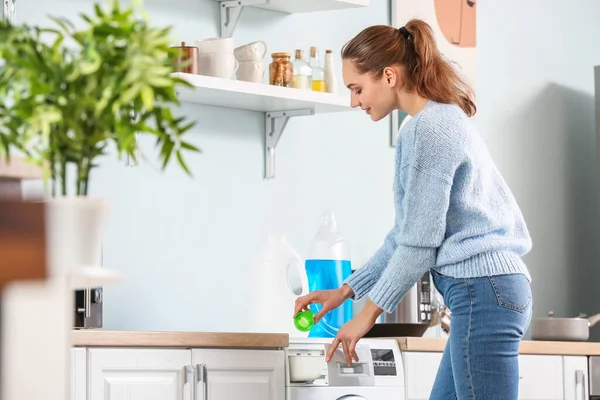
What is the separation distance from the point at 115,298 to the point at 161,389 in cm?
58

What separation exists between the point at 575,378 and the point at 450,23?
153 cm

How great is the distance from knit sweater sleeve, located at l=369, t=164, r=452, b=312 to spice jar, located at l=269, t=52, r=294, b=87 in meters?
1.09

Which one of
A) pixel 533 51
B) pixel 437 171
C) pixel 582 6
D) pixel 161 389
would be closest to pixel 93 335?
pixel 161 389

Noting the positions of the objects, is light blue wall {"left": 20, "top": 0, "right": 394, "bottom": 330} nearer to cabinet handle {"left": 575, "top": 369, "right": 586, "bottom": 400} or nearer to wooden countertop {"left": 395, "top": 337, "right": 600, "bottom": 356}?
wooden countertop {"left": 395, "top": 337, "right": 600, "bottom": 356}

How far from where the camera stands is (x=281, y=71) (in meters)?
3.34

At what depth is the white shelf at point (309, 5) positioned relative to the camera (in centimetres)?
348

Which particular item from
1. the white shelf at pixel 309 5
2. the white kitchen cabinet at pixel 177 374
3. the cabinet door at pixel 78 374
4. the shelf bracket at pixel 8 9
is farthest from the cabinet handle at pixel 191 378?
the white shelf at pixel 309 5

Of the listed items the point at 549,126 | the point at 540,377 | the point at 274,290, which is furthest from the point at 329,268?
the point at 549,126

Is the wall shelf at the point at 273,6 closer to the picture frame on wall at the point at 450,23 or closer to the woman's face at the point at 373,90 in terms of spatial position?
the picture frame on wall at the point at 450,23

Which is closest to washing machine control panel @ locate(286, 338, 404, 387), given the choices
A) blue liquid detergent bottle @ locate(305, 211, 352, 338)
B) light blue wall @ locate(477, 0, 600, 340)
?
blue liquid detergent bottle @ locate(305, 211, 352, 338)

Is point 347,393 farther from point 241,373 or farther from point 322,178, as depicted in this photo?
point 322,178

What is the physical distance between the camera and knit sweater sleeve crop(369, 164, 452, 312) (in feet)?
7.35

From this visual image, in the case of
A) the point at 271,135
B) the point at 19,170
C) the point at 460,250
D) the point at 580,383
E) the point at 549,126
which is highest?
the point at 549,126

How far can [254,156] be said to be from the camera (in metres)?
3.55
